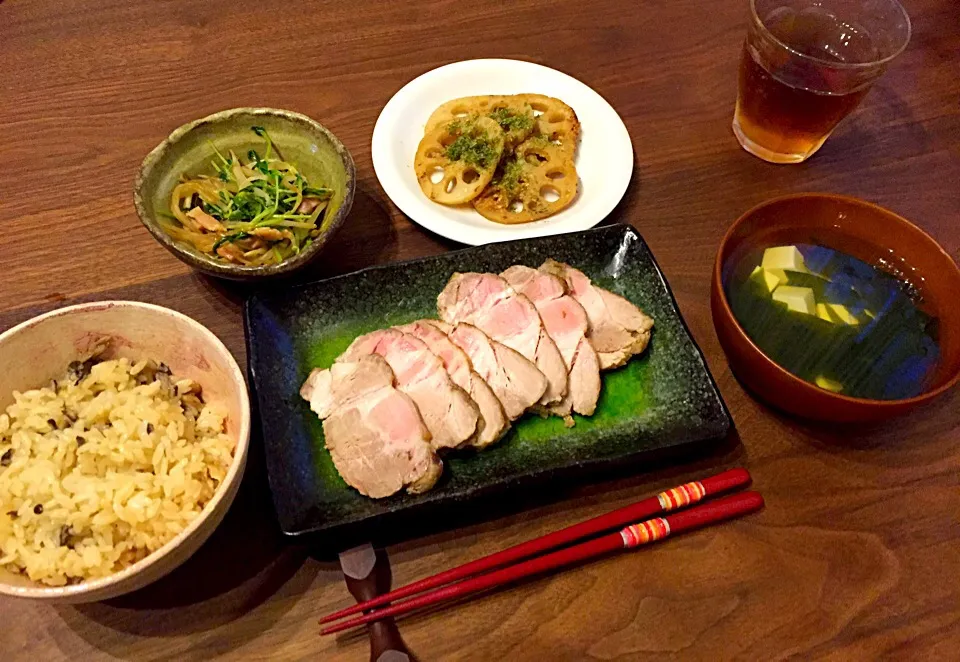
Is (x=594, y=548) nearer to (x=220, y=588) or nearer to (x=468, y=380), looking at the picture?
(x=468, y=380)

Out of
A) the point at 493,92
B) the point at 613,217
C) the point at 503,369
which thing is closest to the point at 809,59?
the point at 613,217

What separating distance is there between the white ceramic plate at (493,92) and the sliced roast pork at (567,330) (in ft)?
0.62

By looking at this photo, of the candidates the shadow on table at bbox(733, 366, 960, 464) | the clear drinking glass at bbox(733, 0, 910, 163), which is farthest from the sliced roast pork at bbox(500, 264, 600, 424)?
the clear drinking glass at bbox(733, 0, 910, 163)

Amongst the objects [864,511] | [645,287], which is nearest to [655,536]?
[864,511]

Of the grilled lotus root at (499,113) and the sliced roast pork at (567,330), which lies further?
the grilled lotus root at (499,113)

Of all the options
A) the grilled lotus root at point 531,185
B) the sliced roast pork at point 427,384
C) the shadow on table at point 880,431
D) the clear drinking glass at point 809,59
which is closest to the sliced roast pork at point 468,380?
the sliced roast pork at point 427,384

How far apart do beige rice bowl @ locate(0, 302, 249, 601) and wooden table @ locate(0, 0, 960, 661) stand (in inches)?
8.5

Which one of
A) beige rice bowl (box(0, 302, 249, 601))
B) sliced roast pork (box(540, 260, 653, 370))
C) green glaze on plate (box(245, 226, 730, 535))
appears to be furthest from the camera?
sliced roast pork (box(540, 260, 653, 370))

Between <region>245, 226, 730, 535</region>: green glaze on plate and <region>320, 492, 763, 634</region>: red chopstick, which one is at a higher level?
<region>245, 226, 730, 535</region>: green glaze on plate

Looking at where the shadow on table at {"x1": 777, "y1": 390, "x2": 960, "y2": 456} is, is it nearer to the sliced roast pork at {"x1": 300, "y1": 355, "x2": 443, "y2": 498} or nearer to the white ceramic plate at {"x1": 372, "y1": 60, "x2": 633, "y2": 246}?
the white ceramic plate at {"x1": 372, "y1": 60, "x2": 633, "y2": 246}

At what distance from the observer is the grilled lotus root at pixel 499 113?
219cm

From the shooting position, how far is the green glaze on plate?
1.54 metres

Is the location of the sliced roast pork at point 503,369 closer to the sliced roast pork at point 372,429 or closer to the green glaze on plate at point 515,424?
the green glaze on plate at point 515,424

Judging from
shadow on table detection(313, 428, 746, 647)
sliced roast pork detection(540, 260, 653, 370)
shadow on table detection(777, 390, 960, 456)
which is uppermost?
sliced roast pork detection(540, 260, 653, 370)
